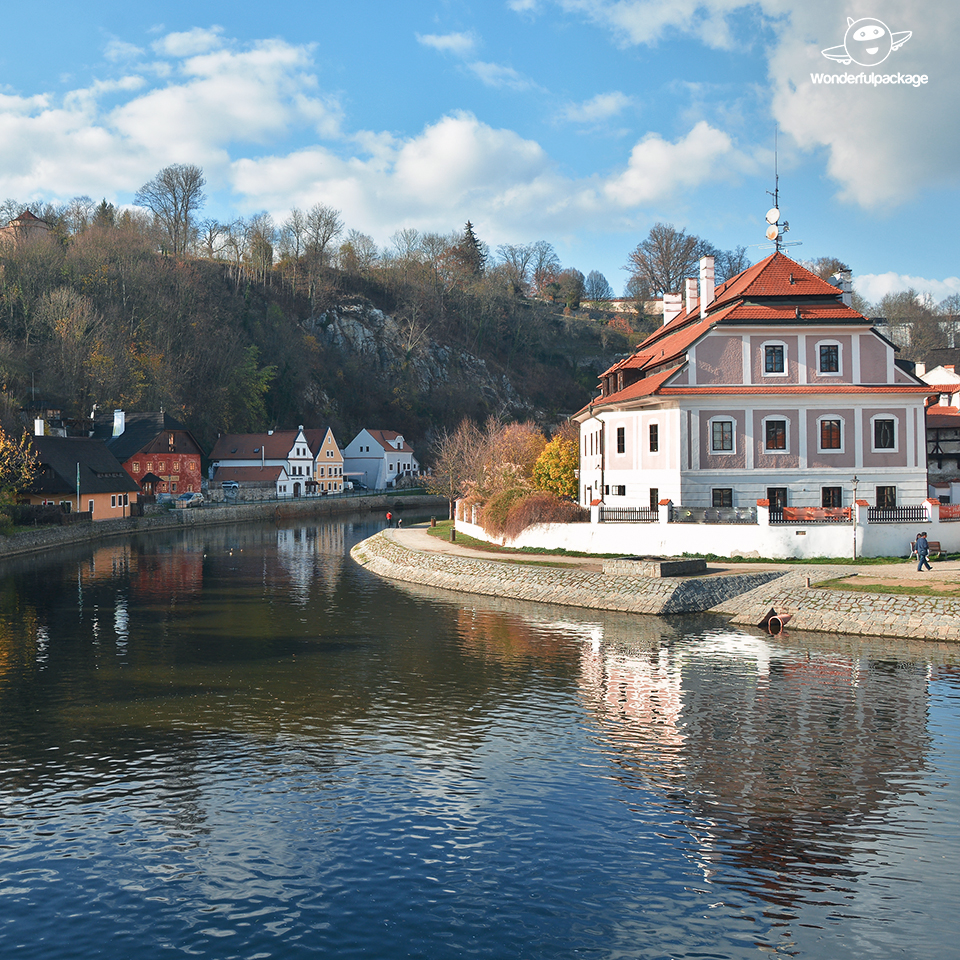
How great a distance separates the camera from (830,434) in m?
39.3

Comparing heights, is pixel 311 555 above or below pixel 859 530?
below

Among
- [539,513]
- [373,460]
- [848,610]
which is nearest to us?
[848,610]

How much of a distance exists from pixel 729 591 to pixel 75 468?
54857mm

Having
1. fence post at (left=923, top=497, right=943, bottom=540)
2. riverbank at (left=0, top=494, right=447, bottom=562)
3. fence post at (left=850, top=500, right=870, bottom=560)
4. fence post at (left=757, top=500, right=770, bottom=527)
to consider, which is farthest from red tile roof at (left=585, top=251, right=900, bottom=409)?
riverbank at (left=0, top=494, right=447, bottom=562)

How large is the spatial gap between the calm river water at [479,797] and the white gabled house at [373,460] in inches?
3540

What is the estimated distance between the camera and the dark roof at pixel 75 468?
6456cm

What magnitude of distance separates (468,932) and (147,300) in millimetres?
101153

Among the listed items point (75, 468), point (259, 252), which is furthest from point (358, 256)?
point (75, 468)

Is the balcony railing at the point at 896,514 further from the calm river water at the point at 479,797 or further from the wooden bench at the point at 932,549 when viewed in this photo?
the calm river water at the point at 479,797

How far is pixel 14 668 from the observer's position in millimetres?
24641

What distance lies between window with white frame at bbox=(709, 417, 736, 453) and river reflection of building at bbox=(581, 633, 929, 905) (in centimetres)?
1454

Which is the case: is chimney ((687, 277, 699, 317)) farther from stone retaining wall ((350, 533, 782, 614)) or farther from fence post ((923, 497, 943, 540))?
stone retaining wall ((350, 533, 782, 614))

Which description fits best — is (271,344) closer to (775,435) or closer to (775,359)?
(775,359)

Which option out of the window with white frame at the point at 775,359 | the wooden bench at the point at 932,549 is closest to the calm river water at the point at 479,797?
the wooden bench at the point at 932,549
